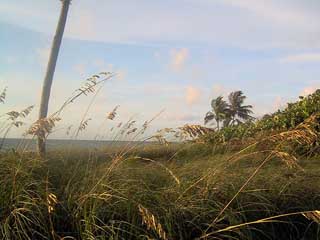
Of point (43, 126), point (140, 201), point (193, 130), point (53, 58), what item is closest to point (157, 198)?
point (140, 201)

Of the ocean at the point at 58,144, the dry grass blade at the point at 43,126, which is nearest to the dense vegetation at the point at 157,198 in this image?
the ocean at the point at 58,144

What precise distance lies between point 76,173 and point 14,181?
0.83 m

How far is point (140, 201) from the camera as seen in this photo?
532 cm

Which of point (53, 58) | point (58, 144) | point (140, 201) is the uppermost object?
point (53, 58)

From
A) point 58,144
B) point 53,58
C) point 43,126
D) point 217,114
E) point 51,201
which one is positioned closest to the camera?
point 51,201

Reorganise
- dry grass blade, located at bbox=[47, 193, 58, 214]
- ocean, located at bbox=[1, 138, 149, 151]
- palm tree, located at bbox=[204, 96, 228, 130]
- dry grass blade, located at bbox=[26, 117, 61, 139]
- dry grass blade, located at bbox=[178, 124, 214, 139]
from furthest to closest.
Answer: palm tree, located at bbox=[204, 96, 228, 130]
ocean, located at bbox=[1, 138, 149, 151]
dry grass blade, located at bbox=[26, 117, 61, 139]
dry grass blade, located at bbox=[178, 124, 214, 139]
dry grass blade, located at bbox=[47, 193, 58, 214]

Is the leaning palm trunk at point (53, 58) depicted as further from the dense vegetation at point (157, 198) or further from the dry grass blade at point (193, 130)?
the dry grass blade at point (193, 130)

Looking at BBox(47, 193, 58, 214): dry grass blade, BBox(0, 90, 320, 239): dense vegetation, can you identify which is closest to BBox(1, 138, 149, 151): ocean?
BBox(0, 90, 320, 239): dense vegetation

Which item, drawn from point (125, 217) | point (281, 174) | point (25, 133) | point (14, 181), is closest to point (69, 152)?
point (25, 133)

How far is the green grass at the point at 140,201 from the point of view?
514 centimetres

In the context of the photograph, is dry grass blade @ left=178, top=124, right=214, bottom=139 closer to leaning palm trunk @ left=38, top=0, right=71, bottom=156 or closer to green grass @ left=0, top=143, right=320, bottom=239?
green grass @ left=0, top=143, right=320, bottom=239

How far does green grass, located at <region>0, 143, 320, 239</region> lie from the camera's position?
514 cm

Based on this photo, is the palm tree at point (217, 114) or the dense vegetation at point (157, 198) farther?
the palm tree at point (217, 114)

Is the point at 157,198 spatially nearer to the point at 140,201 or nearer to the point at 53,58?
the point at 140,201
